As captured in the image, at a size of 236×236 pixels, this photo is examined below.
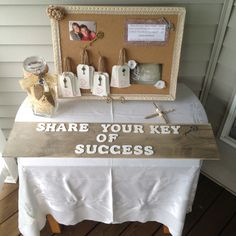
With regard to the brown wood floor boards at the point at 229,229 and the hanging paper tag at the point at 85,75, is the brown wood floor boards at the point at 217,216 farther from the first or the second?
the hanging paper tag at the point at 85,75

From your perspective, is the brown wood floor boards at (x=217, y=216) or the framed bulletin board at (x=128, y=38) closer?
the framed bulletin board at (x=128, y=38)

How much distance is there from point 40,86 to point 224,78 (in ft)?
2.59

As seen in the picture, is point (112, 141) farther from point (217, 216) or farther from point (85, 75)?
point (217, 216)

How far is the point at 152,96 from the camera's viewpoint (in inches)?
45.1

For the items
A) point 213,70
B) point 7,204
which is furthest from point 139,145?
point 7,204

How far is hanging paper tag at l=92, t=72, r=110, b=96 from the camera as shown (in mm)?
1092

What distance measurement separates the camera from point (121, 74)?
1096 millimetres

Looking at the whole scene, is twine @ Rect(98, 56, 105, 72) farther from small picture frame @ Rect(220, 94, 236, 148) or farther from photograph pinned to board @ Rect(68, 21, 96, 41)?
small picture frame @ Rect(220, 94, 236, 148)

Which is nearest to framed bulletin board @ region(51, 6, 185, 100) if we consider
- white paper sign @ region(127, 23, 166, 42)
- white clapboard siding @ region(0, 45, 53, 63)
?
white paper sign @ region(127, 23, 166, 42)

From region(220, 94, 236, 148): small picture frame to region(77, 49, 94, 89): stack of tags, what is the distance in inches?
25.8

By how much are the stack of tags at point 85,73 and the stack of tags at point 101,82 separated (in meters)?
0.02

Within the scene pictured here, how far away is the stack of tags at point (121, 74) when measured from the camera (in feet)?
3.51

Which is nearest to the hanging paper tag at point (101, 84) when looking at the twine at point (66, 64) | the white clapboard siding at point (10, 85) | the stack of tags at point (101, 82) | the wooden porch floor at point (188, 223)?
the stack of tags at point (101, 82)

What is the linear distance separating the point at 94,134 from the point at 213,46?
2.05 ft
